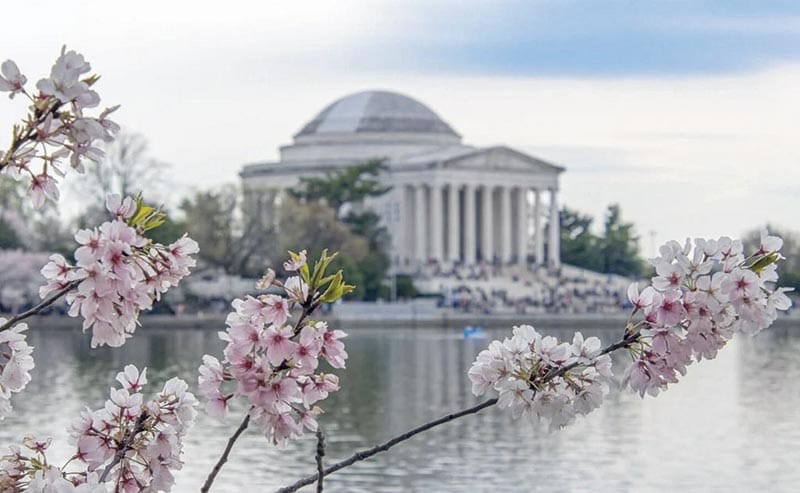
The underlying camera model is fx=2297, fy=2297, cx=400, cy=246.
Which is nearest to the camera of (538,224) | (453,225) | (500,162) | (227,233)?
(227,233)

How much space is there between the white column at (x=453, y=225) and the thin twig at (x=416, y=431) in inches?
5397

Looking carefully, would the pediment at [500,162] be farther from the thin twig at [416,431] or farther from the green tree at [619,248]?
the thin twig at [416,431]

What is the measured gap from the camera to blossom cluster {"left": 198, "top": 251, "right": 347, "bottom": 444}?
282 inches

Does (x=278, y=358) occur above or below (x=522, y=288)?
below

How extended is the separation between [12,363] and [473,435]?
42.5 m

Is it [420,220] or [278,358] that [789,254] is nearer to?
[420,220]

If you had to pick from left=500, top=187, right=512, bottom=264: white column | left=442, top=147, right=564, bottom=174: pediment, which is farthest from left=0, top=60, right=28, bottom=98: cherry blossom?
left=500, top=187, right=512, bottom=264: white column

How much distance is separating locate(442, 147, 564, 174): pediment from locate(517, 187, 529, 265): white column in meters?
1.74

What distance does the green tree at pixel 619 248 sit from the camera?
153125mm

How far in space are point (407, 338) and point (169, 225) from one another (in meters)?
11.7

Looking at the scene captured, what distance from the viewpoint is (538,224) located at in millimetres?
153125

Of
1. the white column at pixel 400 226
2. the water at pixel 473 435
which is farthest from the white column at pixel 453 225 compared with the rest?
the water at pixel 473 435

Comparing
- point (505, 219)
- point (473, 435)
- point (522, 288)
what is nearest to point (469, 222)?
point (505, 219)

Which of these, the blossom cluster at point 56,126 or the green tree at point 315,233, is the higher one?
the green tree at point 315,233
